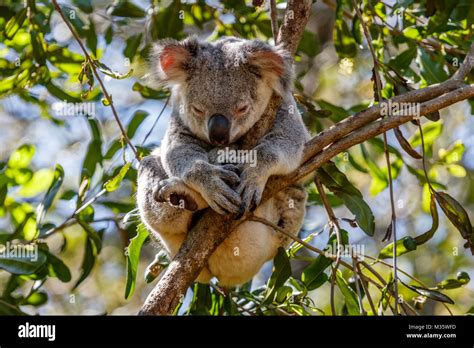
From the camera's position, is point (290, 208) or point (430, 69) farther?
point (430, 69)

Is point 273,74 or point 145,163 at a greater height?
point 273,74

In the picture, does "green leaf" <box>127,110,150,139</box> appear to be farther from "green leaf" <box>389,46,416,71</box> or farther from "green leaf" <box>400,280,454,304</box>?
"green leaf" <box>400,280,454,304</box>

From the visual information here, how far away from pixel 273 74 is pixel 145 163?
0.92m

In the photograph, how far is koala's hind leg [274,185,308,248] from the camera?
4215 millimetres

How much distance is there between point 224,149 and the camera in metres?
3.93

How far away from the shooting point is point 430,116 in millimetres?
3936

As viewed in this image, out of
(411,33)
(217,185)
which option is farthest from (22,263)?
(411,33)

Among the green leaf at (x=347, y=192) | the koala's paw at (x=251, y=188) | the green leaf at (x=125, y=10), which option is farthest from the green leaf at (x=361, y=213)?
the green leaf at (x=125, y=10)

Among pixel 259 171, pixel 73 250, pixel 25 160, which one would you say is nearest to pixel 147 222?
pixel 259 171

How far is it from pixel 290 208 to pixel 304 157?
55 centimetres

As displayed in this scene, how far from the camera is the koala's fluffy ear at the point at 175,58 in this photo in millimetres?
4195

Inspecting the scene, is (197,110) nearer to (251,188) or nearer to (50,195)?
(251,188)
